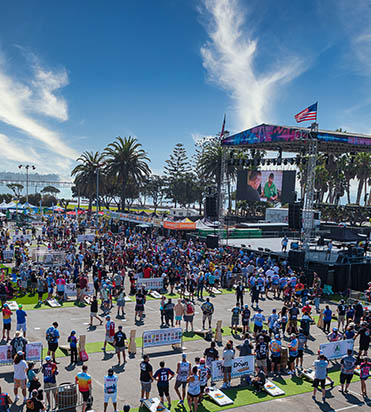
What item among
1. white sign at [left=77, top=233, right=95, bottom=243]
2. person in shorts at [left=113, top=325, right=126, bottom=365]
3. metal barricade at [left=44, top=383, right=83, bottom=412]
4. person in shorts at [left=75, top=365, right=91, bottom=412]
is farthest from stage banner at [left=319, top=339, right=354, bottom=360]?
white sign at [left=77, top=233, right=95, bottom=243]

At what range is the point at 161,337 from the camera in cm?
1388

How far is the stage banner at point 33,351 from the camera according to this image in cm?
1169

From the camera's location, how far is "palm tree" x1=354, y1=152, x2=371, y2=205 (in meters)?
65.6

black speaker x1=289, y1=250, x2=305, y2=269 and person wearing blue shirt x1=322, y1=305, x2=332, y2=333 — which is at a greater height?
black speaker x1=289, y1=250, x2=305, y2=269

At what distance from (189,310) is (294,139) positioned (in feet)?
60.5

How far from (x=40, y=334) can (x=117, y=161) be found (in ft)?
161

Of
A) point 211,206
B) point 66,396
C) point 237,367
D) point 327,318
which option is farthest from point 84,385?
point 211,206

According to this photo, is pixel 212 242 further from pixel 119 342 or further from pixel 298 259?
pixel 119 342

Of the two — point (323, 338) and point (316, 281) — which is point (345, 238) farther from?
point (323, 338)

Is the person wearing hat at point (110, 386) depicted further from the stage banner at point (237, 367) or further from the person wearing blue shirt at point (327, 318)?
the person wearing blue shirt at point (327, 318)

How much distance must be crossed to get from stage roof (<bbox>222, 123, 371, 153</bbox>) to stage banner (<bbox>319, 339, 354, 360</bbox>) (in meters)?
16.7

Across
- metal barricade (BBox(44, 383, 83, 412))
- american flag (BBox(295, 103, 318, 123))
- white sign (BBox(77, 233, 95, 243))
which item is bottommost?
metal barricade (BBox(44, 383, 83, 412))

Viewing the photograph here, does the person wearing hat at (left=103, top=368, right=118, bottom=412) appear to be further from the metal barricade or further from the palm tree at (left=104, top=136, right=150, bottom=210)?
Result: the palm tree at (left=104, top=136, right=150, bottom=210)

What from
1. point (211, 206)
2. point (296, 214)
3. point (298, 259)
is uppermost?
point (211, 206)
